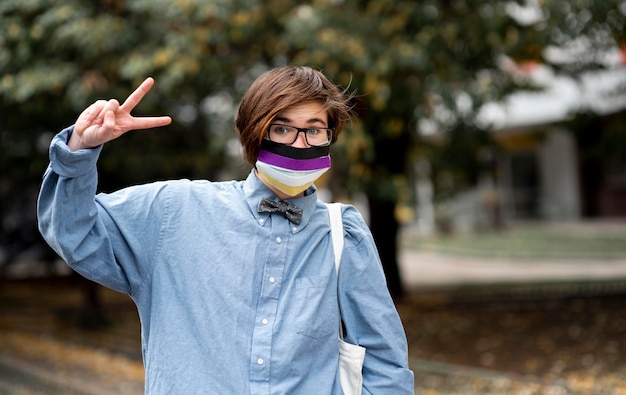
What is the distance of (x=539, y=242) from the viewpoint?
73.8 feet

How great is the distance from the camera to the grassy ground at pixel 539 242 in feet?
65.4

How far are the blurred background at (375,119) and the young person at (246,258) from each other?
2.79 metres

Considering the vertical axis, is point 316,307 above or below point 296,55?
below

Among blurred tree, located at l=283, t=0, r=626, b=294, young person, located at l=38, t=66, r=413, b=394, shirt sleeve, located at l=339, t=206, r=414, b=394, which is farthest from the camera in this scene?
blurred tree, located at l=283, t=0, r=626, b=294

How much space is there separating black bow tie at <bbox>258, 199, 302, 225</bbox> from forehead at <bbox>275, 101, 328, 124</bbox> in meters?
0.25

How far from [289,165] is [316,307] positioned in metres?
0.43

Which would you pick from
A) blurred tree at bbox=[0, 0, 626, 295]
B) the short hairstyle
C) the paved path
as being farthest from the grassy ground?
the short hairstyle

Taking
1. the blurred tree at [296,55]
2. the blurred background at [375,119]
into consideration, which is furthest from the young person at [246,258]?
the blurred tree at [296,55]

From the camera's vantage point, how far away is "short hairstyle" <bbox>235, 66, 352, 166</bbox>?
238cm

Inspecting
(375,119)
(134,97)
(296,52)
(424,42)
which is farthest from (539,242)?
(134,97)

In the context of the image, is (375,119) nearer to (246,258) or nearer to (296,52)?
(296,52)

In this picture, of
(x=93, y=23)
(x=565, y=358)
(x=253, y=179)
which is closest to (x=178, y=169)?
(x=93, y=23)

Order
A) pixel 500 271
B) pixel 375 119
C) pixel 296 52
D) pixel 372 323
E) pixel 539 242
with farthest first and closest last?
pixel 539 242
pixel 500 271
pixel 296 52
pixel 375 119
pixel 372 323

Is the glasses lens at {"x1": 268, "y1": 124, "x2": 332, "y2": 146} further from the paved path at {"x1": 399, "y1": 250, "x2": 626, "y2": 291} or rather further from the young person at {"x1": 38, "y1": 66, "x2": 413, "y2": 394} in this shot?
the paved path at {"x1": 399, "y1": 250, "x2": 626, "y2": 291}
